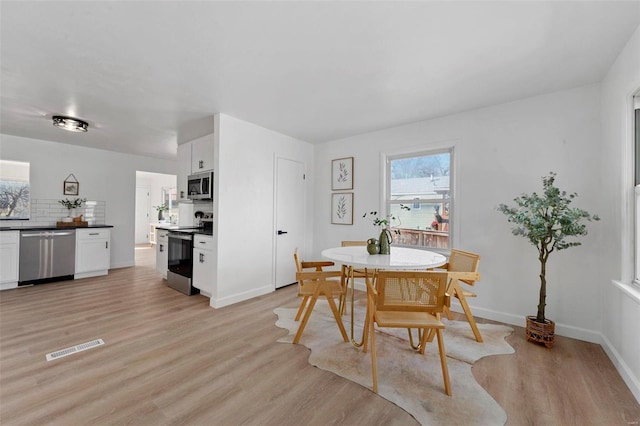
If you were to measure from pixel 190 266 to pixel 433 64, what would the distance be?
4030mm

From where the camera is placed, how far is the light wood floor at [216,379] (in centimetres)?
Result: 163

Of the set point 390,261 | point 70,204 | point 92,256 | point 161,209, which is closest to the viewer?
point 390,261

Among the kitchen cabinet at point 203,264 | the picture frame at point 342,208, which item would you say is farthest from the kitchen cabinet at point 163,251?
the picture frame at point 342,208

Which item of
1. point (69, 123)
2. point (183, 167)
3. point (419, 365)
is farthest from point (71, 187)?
point (419, 365)

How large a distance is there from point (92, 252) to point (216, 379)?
15.0 feet

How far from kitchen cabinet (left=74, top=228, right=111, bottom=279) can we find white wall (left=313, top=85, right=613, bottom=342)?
5.67 m

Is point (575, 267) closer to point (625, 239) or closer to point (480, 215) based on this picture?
point (625, 239)

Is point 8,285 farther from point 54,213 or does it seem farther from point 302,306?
point 302,306

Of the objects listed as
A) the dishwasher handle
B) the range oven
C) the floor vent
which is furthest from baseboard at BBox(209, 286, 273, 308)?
the dishwasher handle

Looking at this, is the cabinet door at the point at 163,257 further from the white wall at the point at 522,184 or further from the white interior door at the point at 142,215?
the white interior door at the point at 142,215

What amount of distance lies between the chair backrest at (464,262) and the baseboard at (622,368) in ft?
3.55

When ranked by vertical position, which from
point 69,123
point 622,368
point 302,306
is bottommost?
point 622,368

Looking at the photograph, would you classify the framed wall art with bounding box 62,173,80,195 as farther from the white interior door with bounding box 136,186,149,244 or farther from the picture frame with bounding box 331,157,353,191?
the picture frame with bounding box 331,157,353,191

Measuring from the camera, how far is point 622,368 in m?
2.03
